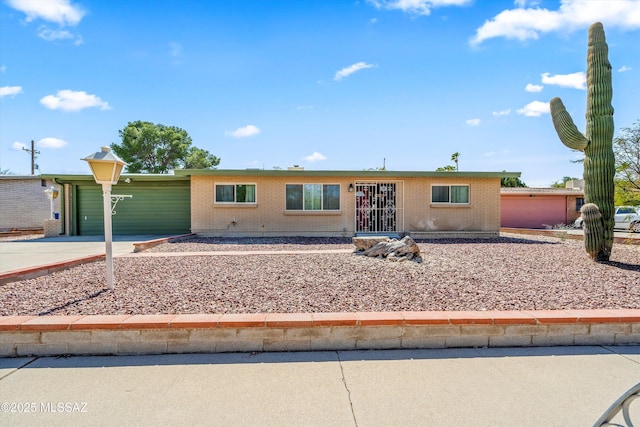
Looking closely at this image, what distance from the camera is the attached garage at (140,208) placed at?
16.0 m

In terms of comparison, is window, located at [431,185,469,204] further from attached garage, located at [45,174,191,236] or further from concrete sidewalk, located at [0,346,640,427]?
concrete sidewalk, located at [0,346,640,427]

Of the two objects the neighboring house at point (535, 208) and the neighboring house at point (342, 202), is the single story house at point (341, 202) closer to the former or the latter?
the neighboring house at point (342, 202)

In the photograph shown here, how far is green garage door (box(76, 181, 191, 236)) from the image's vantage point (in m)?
16.1

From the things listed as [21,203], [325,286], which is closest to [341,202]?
[325,286]

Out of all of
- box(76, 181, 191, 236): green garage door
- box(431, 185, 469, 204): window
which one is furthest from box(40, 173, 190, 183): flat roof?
box(431, 185, 469, 204): window

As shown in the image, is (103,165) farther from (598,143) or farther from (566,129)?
(598,143)

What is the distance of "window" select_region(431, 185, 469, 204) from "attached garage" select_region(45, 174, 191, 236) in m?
10.8

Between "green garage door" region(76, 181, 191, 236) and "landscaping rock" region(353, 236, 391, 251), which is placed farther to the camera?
"green garage door" region(76, 181, 191, 236)

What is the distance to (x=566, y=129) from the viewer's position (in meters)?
7.95

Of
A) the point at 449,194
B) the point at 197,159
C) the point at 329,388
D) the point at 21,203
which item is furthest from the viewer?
the point at 197,159

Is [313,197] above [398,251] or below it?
above

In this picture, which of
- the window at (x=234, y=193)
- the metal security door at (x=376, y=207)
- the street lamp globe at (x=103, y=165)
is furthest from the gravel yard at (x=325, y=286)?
the metal security door at (x=376, y=207)

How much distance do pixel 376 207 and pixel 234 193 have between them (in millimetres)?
5763

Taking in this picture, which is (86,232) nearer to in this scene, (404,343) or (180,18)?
(180,18)
